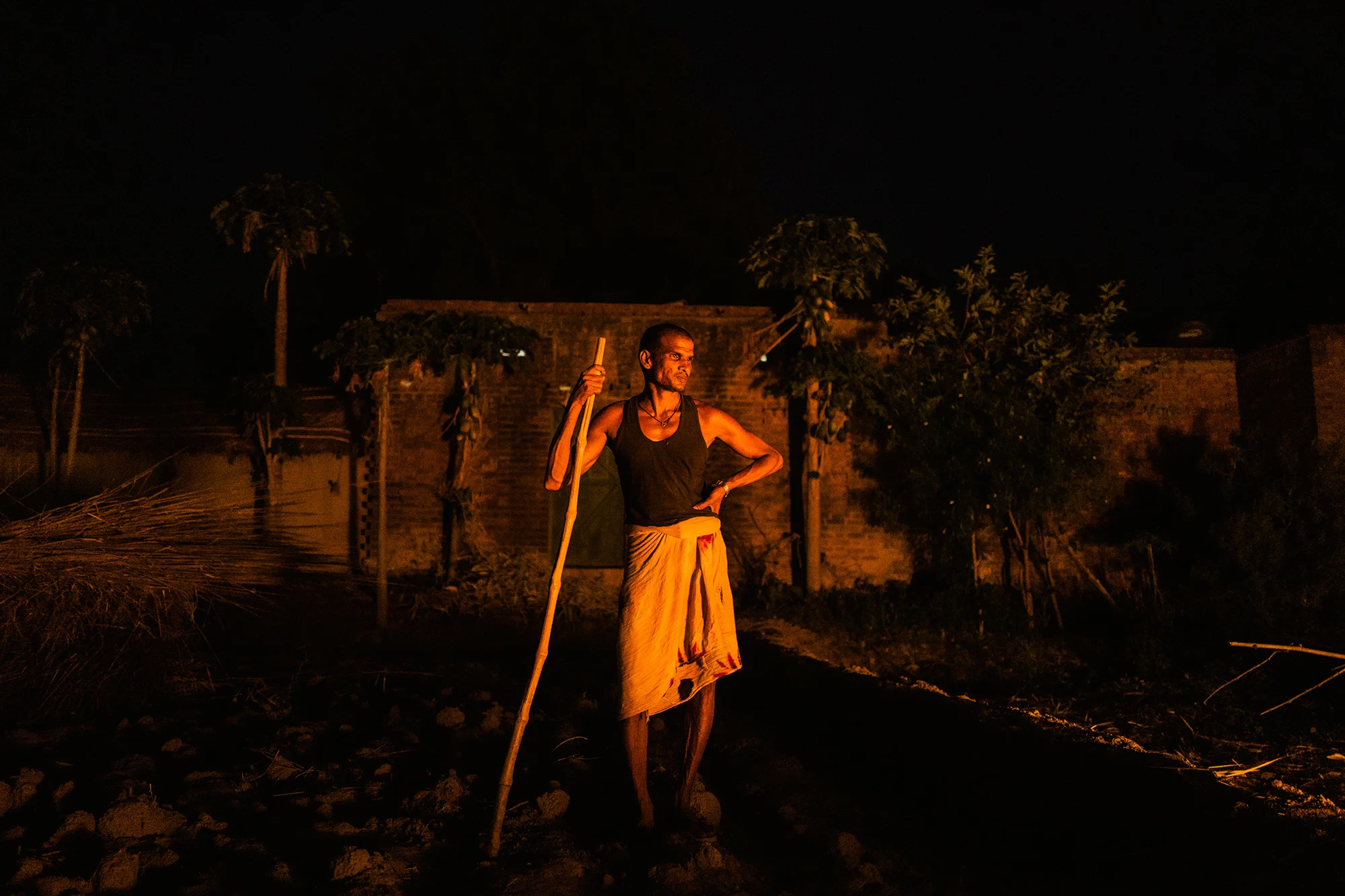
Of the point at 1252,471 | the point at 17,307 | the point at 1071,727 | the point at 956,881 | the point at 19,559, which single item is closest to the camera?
the point at 956,881

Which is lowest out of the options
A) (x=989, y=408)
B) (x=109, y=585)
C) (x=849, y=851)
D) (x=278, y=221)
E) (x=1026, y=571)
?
(x=849, y=851)

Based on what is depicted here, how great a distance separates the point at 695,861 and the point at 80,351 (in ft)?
30.2

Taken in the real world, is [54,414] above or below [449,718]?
above

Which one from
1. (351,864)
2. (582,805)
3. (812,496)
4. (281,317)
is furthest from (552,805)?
(281,317)

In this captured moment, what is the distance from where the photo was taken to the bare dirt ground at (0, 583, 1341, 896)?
2.56 metres

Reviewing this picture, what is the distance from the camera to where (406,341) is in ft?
28.1

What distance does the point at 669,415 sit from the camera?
329 cm

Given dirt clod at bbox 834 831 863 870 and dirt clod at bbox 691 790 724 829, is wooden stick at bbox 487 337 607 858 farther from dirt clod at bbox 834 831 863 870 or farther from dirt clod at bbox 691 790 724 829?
dirt clod at bbox 834 831 863 870

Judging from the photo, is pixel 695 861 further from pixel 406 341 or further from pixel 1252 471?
pixel 1252 471

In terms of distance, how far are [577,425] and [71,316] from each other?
8491mm

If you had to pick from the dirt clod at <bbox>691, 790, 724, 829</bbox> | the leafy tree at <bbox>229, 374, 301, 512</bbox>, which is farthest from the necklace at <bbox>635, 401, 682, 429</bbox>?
the leafy tree at <bbox>229, 374, 301, 512</bbox>

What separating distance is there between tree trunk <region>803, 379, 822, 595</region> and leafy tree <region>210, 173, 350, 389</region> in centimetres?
545

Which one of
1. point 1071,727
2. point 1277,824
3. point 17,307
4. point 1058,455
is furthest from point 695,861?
point 17,307

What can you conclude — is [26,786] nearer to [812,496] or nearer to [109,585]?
[109,585]
